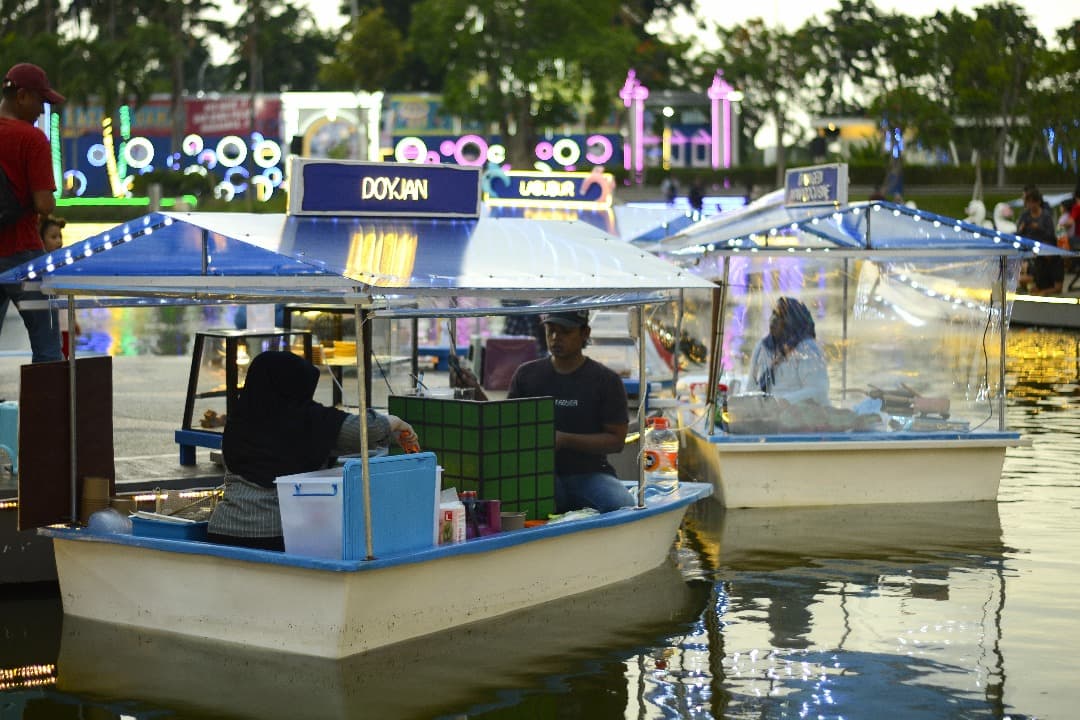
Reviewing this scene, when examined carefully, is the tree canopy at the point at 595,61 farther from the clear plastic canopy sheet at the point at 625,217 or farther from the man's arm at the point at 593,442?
the man's arm at the point at 593,442

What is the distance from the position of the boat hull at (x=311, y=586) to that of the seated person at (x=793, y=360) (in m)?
3.38

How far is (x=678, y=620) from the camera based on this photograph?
349 inches

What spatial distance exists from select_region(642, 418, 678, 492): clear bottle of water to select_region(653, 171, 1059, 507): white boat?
0.14m

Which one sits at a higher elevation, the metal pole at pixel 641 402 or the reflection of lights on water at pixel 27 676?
the metal pole at pixel 641 402

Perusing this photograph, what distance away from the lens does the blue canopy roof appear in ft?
25.3

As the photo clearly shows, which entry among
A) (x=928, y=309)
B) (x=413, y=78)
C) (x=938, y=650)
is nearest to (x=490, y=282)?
(x=938, y=650)

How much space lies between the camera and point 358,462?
25.1 ft

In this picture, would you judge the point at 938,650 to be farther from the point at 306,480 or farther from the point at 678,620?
the point at 306,480

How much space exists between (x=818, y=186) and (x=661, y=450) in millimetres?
2754

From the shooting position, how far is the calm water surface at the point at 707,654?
7.32 metres

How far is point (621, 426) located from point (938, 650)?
2.29m

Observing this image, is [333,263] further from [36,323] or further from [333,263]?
[36,323]

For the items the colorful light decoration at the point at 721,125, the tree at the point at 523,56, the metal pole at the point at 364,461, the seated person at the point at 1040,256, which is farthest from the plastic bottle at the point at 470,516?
the colorful light decoration at the point at 721,125

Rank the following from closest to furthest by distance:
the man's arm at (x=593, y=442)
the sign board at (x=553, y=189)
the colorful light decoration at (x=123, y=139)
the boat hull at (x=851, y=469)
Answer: the man's arm at (x=593, y=442)
the boat hull at (x=851, y=469)
the sign board at (x=553, y=189)
the colorful light decoration at (x=123, y=139)
